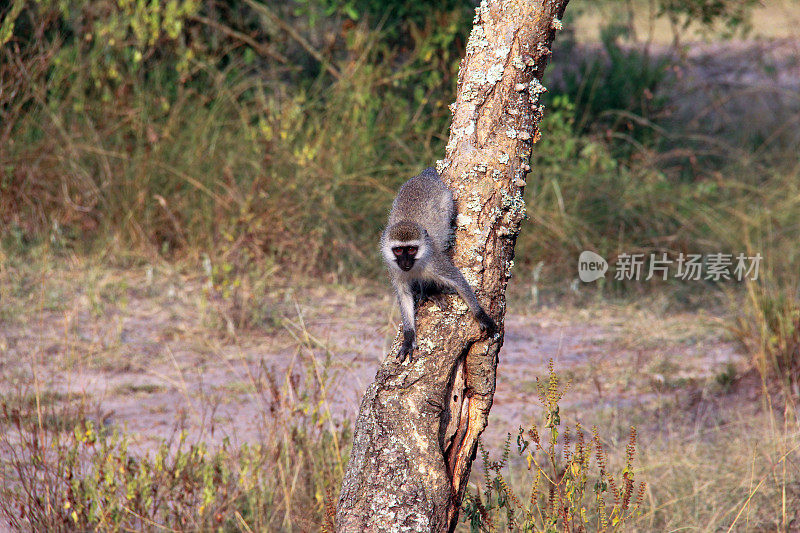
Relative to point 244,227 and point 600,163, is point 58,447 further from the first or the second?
point 600,163

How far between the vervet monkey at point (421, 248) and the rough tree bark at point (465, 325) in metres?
0.05

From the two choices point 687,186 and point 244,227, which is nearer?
point 244,227

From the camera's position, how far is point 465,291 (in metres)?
2.43

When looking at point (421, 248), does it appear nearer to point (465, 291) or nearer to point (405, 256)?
point (405, 256)

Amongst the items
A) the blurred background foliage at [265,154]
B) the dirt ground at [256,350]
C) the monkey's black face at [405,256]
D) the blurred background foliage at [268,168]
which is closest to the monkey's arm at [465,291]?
the monkey's black face at [405,256]

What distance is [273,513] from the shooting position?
10.4ft

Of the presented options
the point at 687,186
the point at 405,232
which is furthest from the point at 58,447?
the point at 687,186

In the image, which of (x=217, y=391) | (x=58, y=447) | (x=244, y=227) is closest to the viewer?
(x=58, y=447)

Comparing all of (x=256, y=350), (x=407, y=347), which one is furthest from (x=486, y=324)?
(x=256, y=350)

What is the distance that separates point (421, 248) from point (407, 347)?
23.1 inches

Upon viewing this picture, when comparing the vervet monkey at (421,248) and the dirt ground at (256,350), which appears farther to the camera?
the dirt ground at (256,350)

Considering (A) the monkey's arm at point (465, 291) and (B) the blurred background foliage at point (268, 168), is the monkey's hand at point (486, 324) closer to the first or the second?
(A) the monkey's arm at point (465, 291)

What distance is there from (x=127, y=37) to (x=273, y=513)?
226 inches

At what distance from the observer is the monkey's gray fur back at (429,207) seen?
8.63ft
